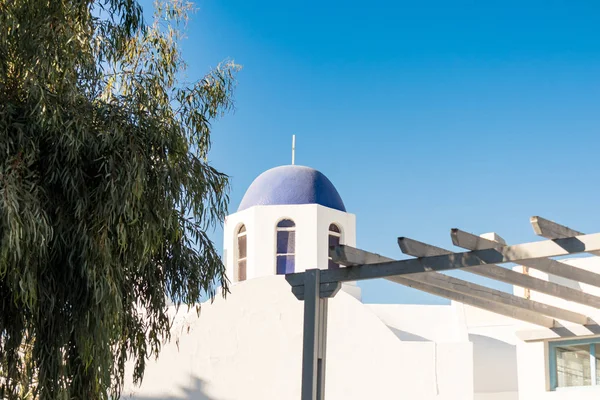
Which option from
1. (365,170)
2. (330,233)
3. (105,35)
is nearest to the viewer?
(105,35)

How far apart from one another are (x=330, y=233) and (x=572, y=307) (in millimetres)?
5754

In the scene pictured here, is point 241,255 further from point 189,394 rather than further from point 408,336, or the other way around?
point 189,394

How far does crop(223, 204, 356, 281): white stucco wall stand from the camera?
17.1m

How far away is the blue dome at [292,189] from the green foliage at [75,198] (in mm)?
8374

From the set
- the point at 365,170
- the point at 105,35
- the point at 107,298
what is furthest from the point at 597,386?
the point at 365,170

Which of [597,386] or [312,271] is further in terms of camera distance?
[597,386]

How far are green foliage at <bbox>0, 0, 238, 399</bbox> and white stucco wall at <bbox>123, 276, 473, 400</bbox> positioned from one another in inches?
190

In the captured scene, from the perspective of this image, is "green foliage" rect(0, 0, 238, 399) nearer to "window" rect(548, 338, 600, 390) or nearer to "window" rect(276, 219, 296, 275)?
"window" rect(548, 338, 600, 390)

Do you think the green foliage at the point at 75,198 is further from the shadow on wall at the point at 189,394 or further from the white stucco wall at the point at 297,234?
the white stucco wall at the point at 297,234

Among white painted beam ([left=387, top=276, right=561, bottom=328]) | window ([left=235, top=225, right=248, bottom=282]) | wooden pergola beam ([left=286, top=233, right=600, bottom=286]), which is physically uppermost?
window ([left=235, top=225, right=248, bottom=282])

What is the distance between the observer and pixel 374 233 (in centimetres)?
1969

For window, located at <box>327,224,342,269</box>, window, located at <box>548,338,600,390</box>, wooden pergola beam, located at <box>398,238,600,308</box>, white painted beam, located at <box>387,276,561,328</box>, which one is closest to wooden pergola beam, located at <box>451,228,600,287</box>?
wooden pergola beam, located at <box>398,238,600,308</box>

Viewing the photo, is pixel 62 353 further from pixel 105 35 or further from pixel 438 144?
pixel 438 144

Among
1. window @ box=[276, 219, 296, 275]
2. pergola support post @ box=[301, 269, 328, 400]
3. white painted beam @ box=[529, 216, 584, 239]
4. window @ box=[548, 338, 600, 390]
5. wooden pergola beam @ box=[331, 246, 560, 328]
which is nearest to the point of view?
white painted beam @ box=[529, 216, 584, 239]
